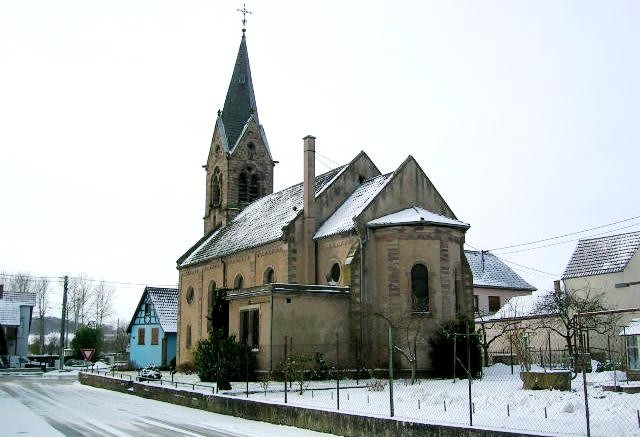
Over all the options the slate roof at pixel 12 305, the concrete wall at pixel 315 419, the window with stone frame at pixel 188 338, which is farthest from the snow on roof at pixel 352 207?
the slate roof at pixel 12 305

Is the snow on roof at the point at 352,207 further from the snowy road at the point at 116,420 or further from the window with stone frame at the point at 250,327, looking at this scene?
the snowy road at the point at 116,420

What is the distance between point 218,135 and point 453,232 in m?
28.0

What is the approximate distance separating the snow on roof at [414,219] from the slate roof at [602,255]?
14.6 m

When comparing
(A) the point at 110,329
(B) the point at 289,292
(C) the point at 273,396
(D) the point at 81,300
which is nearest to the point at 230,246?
(B) the point at 289,292

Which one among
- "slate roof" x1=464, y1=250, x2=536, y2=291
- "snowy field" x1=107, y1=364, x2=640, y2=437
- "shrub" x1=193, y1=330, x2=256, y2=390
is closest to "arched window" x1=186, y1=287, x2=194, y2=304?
"shrub" x1=193, y1=330, x2=256, y2=390

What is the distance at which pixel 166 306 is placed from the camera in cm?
5703

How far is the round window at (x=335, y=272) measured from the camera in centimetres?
3572

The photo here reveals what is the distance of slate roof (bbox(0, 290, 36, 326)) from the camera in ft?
240

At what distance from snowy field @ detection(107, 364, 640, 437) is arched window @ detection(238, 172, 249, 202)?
26914 mm

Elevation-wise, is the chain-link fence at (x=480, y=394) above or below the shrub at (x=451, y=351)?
below

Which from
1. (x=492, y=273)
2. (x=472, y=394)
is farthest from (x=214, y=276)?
(x=492, y=273)

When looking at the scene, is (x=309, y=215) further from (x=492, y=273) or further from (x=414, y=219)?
(x=492, y=273)

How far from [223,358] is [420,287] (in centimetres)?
1052

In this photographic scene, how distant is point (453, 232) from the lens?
114ft
